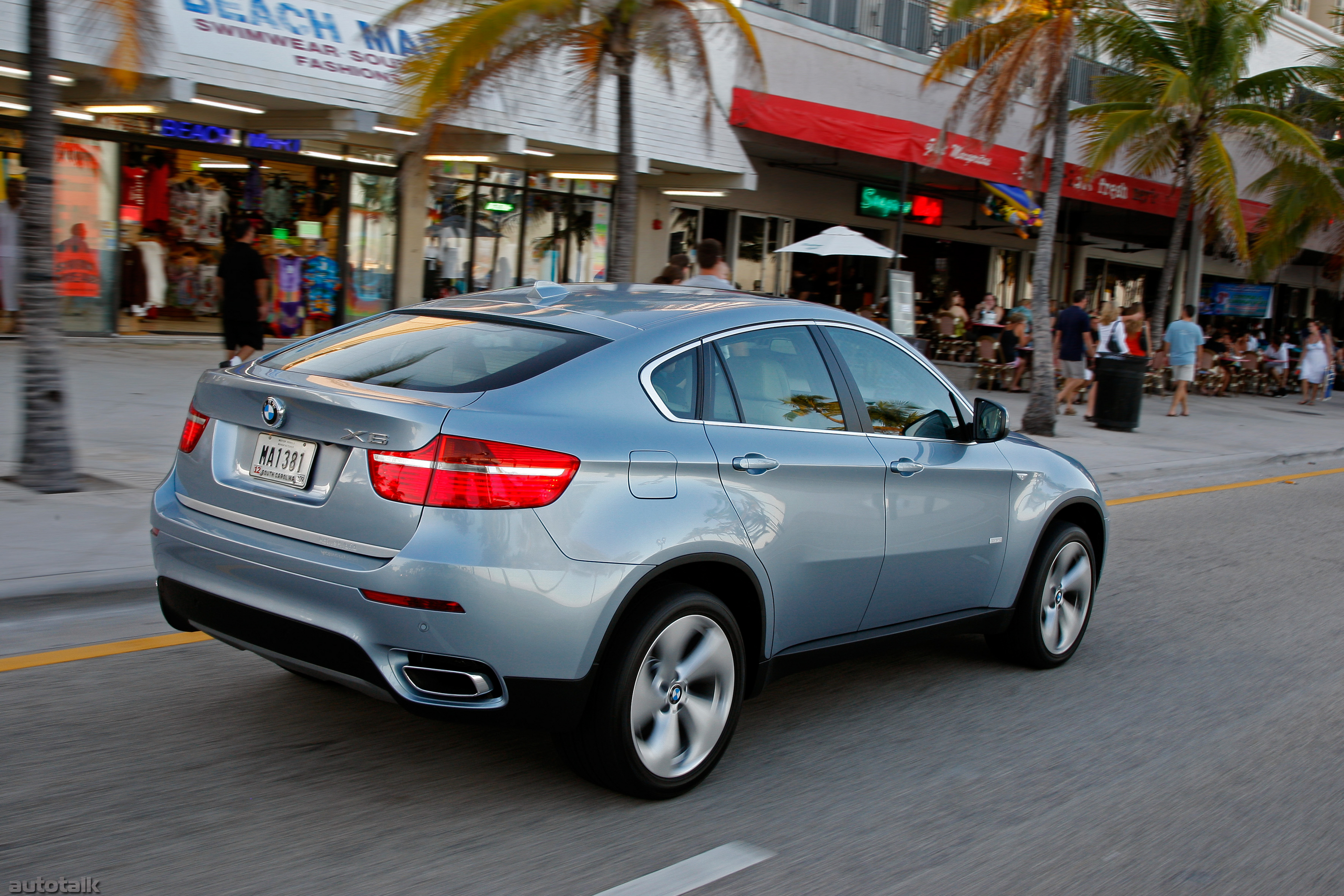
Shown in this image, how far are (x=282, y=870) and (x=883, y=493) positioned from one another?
2.50 metres

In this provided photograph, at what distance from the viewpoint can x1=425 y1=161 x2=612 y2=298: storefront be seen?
19609 millimetres

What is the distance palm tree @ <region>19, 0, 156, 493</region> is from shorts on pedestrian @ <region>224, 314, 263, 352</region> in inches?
159

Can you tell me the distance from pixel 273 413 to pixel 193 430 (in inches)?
21.2

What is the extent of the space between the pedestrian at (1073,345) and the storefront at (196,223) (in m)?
10.7

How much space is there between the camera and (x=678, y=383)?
403 cm

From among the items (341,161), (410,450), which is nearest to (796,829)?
(410,450)

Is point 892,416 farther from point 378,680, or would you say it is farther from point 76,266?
point 76,266

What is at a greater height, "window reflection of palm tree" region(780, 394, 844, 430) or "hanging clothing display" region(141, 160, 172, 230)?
"hanging clothing display" region(141, 160, 172, 230)

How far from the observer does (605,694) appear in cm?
362

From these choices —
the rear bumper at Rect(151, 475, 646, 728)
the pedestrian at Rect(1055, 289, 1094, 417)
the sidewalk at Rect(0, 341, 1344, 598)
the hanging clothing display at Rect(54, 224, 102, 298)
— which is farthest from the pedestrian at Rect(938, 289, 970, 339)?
the rear bumper at Rect(151, 475, 646, 728)

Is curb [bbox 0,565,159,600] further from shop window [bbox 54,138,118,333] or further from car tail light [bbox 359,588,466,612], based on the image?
shop window [bbox 54,138,118,333]

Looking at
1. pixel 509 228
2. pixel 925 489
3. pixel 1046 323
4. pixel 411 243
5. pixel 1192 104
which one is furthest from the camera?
pixel 1192 104

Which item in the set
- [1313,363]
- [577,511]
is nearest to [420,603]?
[577,511]

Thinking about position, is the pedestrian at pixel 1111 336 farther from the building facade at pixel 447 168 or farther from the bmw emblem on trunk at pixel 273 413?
the bmw emblem on trunk at pixel 273 413
